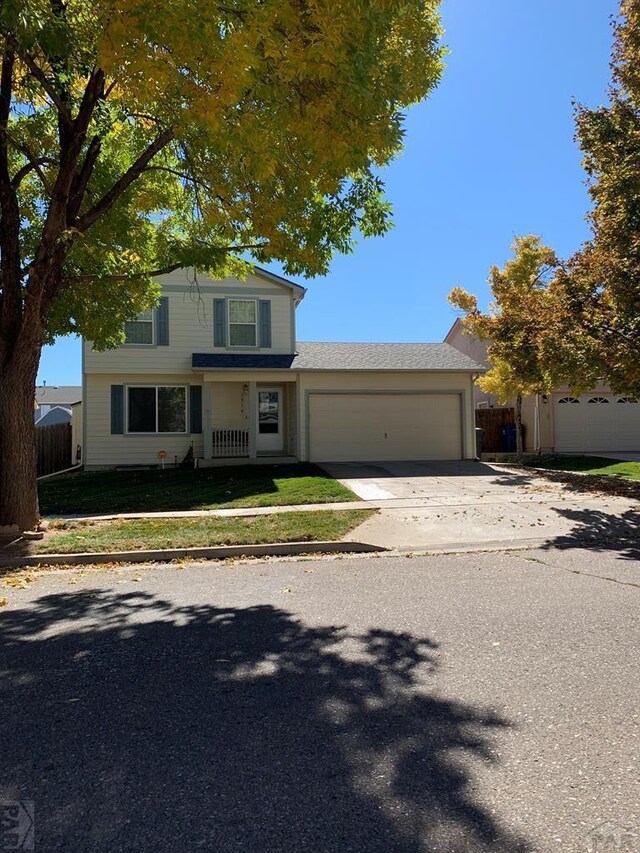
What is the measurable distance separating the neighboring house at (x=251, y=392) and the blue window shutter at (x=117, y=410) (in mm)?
31

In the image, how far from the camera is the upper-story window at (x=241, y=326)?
1977 cm

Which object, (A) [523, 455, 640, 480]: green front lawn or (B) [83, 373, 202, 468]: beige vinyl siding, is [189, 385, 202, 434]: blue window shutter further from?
(A) [523, 455, 640, 480]: green front lawn

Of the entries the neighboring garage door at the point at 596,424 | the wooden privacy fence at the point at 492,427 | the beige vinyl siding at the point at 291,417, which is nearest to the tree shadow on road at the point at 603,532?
the beige vinyl siding at the point at 291,417

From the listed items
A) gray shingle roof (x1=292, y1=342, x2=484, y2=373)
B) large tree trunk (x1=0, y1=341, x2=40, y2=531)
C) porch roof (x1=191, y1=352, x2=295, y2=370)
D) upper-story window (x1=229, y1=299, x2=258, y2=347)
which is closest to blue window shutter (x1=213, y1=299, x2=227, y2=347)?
upper-story window (x1=229, y1=299, x2=258, y2=347)

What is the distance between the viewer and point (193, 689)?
13.0 ft

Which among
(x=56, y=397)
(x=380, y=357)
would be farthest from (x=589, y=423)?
(x=56, y=397)

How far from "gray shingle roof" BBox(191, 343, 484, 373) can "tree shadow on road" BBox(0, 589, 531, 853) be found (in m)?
14.1

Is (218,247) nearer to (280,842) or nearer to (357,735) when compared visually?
(357,735)

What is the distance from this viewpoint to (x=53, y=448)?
21.3 meters

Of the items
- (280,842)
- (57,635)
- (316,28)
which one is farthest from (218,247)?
(280,842)

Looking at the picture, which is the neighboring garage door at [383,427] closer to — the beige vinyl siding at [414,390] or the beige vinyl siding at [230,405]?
the beige vinyl siding at [414,390]

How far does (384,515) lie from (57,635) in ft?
22.8

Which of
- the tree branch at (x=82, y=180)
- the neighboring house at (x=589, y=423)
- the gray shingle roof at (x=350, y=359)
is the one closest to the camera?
the tree branch at (x=82, y=180)

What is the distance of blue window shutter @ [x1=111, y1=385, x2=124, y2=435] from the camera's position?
19125mm
